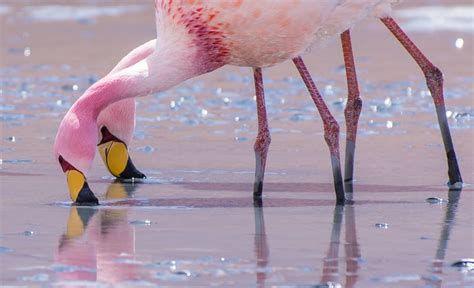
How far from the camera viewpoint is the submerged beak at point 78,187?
7.18m

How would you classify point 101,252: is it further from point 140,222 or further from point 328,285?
point 328,285

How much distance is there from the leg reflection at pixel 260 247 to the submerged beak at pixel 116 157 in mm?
1123

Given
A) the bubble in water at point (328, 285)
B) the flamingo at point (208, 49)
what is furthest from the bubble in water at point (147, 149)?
the bubble in water at point (328, 285)

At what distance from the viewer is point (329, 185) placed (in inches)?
312

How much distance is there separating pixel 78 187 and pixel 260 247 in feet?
4.81

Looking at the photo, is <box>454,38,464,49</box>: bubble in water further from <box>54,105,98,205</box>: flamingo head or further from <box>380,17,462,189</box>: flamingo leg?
<box>54,105,98,205</box>: flamingo head

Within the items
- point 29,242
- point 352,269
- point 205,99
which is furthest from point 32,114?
point 352,269

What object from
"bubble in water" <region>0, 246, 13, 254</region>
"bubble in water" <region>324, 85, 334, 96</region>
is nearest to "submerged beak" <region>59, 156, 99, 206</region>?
"bubble in water" <region>0, 246, 13, 254</region>

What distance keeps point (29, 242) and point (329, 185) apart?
2.29m

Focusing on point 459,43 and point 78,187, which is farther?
point 459,43

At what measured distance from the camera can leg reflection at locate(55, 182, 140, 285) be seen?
5.51 metres

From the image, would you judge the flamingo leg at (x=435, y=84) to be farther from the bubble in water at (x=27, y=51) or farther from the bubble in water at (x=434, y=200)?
the bubble in water at (x=27, y=51)

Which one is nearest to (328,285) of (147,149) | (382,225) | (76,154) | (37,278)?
(37,278)

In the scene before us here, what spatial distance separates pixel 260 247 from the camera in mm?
6062
